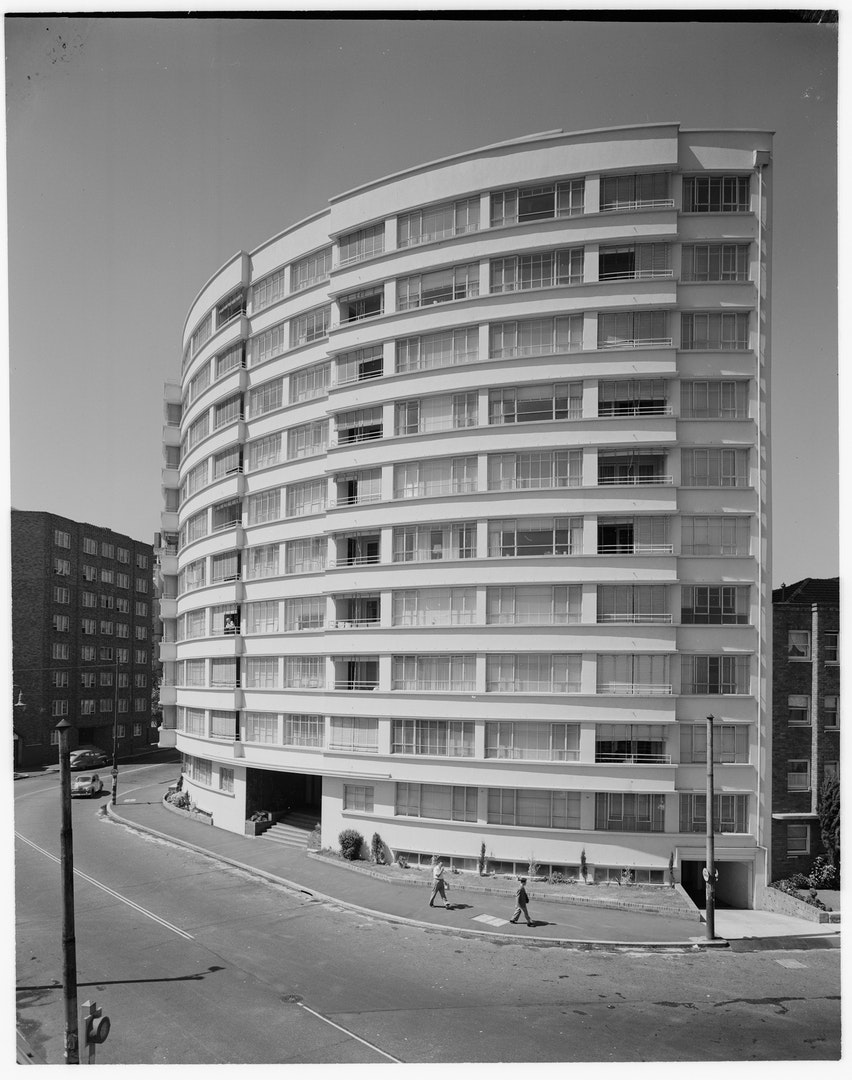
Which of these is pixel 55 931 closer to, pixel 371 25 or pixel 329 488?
pixel 329 488

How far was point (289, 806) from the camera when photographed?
115 ft

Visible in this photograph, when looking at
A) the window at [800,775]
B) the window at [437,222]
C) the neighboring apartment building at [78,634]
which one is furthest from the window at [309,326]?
the window at [800,775]

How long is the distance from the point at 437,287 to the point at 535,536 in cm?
1054

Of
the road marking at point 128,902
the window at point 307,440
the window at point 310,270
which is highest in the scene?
the window at point 310,270

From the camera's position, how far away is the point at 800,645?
27.4 metres

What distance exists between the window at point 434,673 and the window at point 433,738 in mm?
1312

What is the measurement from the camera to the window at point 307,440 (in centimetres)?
3130

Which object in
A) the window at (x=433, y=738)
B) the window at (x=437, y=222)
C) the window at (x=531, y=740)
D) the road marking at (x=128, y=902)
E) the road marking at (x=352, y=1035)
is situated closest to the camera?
the road marking at (x=352, y=1035)

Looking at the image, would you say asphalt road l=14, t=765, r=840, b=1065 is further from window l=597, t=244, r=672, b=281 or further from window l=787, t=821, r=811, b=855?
window l=597, t=244, r=672, b=281

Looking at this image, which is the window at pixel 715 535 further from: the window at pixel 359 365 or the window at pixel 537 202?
the window at pixel 359 365

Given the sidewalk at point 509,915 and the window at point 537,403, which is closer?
the sidewalk at point 509,915

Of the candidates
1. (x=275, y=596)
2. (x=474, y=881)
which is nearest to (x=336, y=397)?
(x=275, y=596)

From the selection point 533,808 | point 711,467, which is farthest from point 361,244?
point 533,808

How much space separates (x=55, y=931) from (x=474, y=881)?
13181 millimetres
